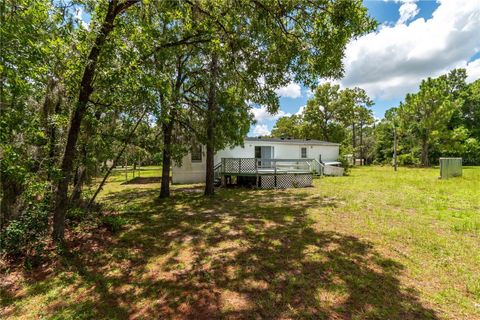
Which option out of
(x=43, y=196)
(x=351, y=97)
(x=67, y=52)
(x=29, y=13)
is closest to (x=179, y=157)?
(x=43, y=196)

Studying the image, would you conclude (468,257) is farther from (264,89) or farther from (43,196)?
(43,196)

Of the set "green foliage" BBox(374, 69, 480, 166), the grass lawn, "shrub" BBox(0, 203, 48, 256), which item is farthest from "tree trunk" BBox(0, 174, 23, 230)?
"green foliage" BBox(374, 69, 480, 166)

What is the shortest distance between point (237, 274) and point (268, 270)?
52 cm

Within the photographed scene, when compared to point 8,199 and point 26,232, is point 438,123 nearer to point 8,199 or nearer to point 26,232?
point 26,232

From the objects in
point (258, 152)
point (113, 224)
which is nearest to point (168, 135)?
point (113, 224)

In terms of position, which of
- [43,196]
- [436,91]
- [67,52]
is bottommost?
[43,196]

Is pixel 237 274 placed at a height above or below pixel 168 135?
below

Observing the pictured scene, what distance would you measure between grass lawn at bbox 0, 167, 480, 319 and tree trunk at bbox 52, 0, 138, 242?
2.54ft

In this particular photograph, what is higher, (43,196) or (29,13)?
(29,13)

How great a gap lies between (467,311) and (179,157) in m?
8.96

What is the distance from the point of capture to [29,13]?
3850mm

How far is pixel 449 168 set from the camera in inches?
571

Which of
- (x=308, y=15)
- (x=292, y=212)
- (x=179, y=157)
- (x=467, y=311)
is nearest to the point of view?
(x=467, y=311)

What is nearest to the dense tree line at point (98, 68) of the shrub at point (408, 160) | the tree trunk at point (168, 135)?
the tree trunk at point (168, 135)
